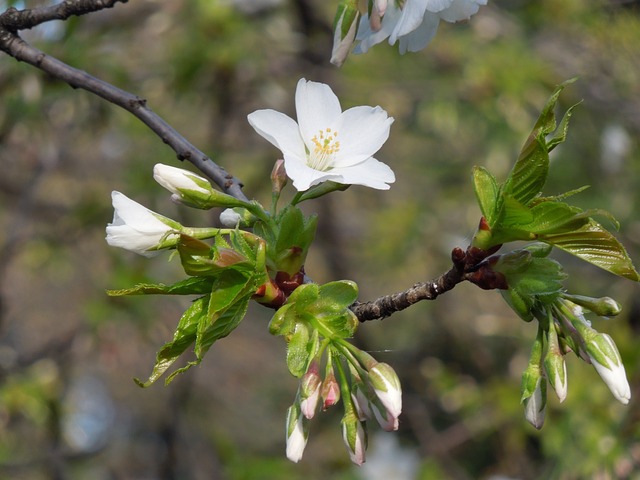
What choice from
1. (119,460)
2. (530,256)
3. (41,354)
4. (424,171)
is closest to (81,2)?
(530,256)

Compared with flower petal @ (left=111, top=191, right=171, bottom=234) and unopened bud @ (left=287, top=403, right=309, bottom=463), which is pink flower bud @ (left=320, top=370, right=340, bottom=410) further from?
flower petal @ (left=111, top=191, right=171, bottom=234)

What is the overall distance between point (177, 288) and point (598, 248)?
0.52 metres

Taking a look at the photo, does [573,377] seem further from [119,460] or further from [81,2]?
[119,460]

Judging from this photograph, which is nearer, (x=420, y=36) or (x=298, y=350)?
(x=298, y=350)

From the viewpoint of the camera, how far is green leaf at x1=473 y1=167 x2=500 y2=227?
3.26 ft

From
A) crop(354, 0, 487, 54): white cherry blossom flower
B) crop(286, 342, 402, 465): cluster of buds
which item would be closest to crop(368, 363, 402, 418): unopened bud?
crop(286, 342, 402, 465): cluster of buds

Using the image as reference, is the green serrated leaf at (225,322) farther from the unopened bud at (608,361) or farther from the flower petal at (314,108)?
the unopened bud at (608,361)

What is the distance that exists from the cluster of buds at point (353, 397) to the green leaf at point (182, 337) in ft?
0.51

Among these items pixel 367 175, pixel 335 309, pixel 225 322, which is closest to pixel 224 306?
pixel 225 322

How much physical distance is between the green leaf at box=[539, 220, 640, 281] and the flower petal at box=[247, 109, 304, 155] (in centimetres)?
37

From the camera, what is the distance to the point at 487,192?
1002 mm

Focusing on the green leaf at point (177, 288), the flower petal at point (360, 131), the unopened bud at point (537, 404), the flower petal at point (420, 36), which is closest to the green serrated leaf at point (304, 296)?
the green leaf at point (177, 288)

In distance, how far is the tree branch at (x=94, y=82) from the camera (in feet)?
3.95

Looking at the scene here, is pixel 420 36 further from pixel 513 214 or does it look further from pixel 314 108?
pixel 513 214
